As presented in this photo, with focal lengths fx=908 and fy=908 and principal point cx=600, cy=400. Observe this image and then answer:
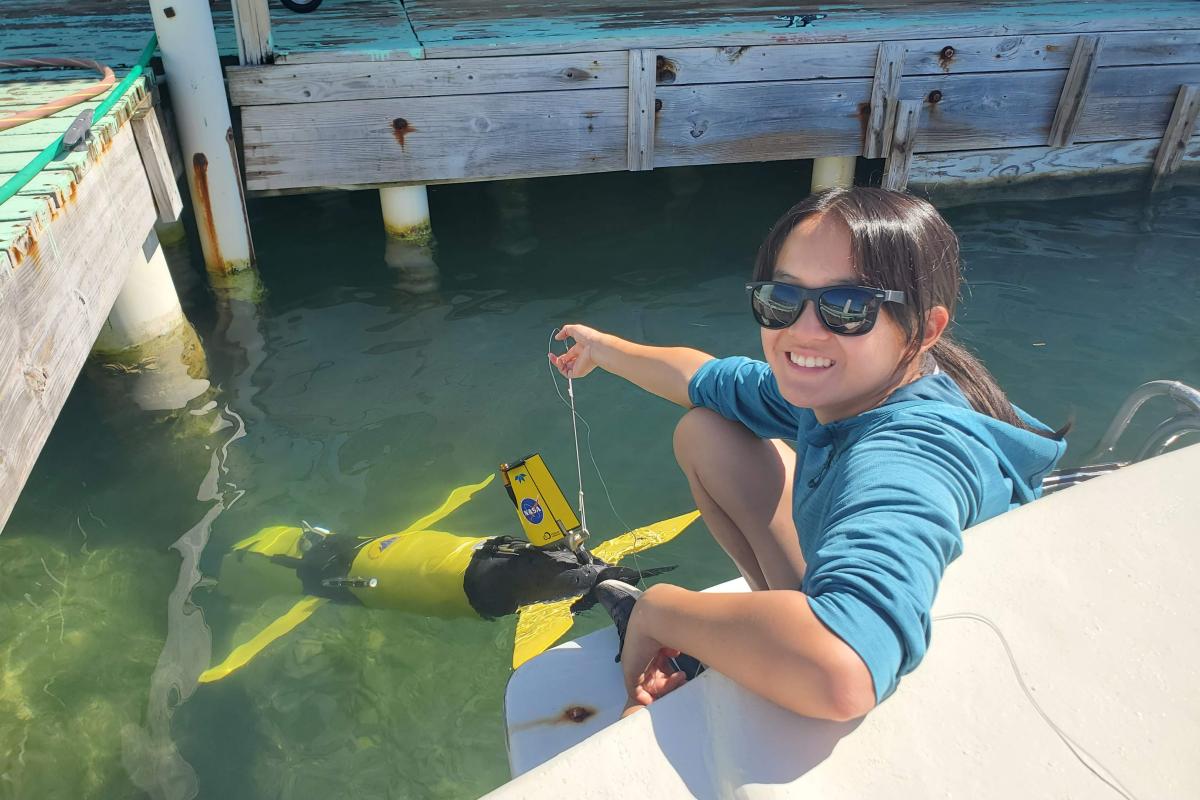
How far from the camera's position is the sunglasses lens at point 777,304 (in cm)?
164

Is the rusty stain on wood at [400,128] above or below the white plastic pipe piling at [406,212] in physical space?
above

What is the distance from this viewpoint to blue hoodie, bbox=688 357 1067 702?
123cm

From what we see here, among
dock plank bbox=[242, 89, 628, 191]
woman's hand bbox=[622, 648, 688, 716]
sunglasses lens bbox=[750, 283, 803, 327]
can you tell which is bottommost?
dock plank bbox=[242, 89, 628, 191]

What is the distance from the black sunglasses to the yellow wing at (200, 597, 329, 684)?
204 centimetres

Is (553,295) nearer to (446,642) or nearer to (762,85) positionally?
(762,85)

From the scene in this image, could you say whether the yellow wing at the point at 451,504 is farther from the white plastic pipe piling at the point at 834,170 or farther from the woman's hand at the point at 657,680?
the white plastic pipe piling at the point at 834,170

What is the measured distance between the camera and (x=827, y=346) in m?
1.65

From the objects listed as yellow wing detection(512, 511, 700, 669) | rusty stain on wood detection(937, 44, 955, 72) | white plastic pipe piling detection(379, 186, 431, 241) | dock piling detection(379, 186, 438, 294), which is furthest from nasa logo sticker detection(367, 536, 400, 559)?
rusty stain on wood detection(937, 44, 955, 72)

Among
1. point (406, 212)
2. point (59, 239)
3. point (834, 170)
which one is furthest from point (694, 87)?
point (59, 239)

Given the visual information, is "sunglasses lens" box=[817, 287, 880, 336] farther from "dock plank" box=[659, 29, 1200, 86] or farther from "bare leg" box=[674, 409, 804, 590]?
"dock plank" box=[659, 29, 1200, 86]

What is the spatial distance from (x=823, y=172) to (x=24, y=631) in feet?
16.0

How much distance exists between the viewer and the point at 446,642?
2904 millimetres

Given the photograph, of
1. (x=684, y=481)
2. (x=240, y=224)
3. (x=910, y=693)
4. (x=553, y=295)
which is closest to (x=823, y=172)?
(x=553, y=295)

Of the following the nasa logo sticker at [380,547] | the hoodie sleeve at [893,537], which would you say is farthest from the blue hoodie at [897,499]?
the nasa logo sticker at [380,547]
